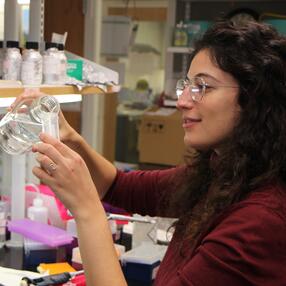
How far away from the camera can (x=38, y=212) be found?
1865 millimetres

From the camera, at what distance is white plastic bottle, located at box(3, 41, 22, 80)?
1509 millimetres

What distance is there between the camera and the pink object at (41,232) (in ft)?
5.66

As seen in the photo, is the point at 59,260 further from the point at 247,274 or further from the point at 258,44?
the point at 258,44

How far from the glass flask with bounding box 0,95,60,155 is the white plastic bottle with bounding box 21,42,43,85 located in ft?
0.92

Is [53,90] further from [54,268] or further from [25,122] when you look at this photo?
[54,268]

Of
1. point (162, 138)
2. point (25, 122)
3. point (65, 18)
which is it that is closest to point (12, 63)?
point (25, 122)

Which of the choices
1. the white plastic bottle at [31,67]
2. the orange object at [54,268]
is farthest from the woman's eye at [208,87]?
the orange object at [54,268]

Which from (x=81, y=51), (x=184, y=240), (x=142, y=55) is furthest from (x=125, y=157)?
(x=184, y=240)

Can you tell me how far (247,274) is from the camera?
0.90 m

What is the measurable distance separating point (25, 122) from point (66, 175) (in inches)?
15.2

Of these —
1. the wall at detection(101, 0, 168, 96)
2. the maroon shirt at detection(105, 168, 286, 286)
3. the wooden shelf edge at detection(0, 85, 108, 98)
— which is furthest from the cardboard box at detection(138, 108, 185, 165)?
the wall at detection(101, 0, 168, 96)

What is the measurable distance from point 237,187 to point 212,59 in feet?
0.93

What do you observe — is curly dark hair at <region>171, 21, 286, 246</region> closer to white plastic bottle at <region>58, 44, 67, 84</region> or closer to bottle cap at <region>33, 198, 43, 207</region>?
white plastic bottle at <region>58, 44, 67, 84</region>

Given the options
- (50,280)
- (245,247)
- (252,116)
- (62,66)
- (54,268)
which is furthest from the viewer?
(62,66)
